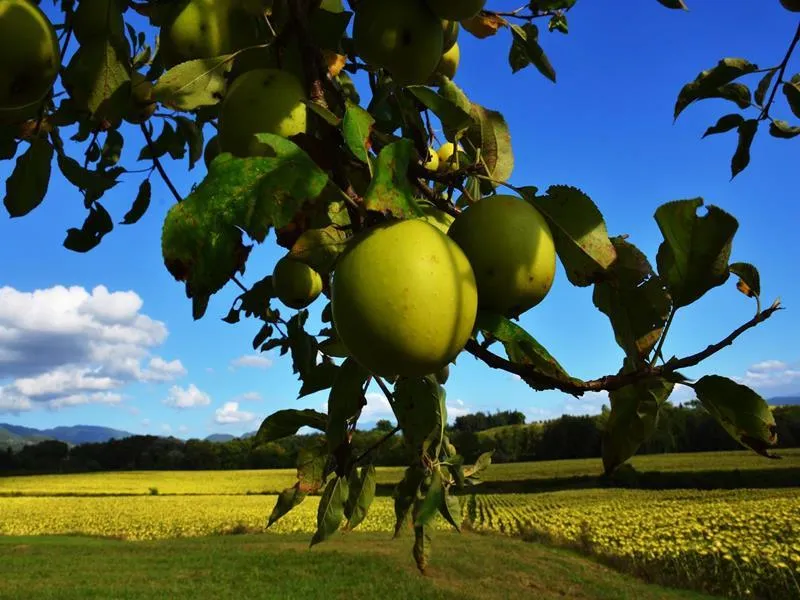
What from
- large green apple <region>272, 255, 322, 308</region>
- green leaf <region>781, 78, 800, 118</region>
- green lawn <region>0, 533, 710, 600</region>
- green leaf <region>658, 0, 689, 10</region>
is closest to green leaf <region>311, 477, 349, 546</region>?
large green apple <region>272, 255, 322, 308</region>

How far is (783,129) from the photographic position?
6.94 feet

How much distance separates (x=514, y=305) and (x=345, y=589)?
53.7ft

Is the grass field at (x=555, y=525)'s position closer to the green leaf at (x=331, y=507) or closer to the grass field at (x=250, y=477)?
the grass field at (x=250, y=477)

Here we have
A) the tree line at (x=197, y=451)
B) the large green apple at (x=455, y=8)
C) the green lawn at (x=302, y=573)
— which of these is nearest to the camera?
the large green apple at (x=455, y=8)

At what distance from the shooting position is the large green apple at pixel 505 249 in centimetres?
90

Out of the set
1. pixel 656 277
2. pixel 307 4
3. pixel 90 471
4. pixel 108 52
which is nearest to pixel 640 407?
pixel 656 277

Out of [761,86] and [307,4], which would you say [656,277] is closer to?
[307,4]

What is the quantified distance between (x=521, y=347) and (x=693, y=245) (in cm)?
31

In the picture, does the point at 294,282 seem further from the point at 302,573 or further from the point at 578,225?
the point at 302,573

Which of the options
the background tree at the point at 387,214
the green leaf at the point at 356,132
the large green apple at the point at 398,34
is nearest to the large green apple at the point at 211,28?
the background tree at the point at 387,214

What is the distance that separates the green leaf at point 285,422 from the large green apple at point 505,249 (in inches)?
43.0

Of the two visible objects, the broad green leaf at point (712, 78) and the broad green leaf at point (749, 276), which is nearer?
the broad green leaf at point (749, 276)

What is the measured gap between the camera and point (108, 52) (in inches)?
55.8

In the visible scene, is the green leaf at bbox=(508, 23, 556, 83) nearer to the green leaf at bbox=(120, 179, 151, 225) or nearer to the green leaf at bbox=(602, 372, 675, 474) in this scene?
the green leaf at bbox=(602, 372, 675, 474)
